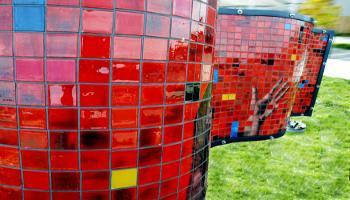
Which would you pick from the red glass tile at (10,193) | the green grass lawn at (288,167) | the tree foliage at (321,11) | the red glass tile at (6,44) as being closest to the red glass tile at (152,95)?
the red glass tile at (6,44)

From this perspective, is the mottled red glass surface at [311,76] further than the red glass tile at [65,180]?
Yes

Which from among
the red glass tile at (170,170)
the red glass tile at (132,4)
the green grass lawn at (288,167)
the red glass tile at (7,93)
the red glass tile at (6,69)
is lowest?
the green grass lawn at (288,167)

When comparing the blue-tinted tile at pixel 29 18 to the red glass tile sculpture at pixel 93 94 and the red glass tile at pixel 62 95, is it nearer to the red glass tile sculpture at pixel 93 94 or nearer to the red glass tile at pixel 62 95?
the red glass tile sculpture at pixel 93 94

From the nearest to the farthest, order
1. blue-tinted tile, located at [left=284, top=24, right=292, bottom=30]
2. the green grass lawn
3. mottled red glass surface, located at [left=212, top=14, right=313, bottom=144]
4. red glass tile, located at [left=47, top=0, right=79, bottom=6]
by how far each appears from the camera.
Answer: red glass tile, located at [left=47, top=0, right=79, bottom=6] < the green grass lawn < mottled red glass surface, located at [left=212, top=14, right=313, bottom=144] < blue-tinted tile, located at [left=284, top=24, right=292, bottom=30]

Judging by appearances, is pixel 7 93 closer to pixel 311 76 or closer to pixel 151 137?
pixel 151 137

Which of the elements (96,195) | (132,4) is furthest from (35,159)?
(132,4)

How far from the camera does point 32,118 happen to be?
1.07 meters

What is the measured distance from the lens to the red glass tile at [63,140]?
3.53 feet

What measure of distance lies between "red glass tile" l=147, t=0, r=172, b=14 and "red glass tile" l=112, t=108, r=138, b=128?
1.47 ft

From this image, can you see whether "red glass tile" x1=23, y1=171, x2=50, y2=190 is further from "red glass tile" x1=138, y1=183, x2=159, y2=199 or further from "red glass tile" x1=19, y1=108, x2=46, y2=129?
"red glass tile" x1=138, y1=183, x2=159, y2=199

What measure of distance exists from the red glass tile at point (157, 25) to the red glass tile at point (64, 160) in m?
0.62

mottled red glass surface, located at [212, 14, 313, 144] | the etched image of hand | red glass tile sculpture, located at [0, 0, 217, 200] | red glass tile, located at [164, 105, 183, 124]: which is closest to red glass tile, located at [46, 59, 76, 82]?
red glass tile sculpture, located at [0, 0, 217, 200]

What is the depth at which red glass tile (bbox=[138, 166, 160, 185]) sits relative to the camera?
122 cm

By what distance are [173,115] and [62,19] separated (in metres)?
0.64
